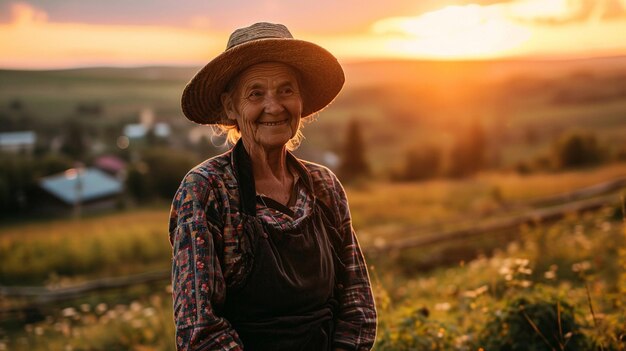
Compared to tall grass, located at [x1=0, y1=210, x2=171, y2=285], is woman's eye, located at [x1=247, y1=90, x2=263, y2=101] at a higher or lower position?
higher

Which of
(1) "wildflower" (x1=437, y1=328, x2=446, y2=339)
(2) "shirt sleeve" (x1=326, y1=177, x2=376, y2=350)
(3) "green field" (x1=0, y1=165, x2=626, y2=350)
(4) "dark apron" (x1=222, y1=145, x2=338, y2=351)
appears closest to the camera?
(4) "dark apron" (x1=222, y1=145, x2=338, y2=351)

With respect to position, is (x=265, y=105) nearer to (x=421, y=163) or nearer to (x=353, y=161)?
(x=421, y=163)

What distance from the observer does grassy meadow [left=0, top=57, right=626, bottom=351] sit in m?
4.22

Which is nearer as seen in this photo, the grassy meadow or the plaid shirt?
the plaid shirt

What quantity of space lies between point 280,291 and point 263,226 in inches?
10.3

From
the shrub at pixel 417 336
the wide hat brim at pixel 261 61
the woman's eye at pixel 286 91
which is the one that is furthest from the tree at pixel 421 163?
the woman's eye at pixel 286 91

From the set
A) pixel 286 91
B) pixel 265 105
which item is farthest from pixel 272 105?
pixel 286 91

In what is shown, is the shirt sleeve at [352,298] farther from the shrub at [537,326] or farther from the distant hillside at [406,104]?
the distant hillside at [406,104]

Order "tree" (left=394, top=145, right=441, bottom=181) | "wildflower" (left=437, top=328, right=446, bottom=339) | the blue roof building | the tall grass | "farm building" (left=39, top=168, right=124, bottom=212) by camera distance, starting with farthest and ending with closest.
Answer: "tree" (left=394, top=145, right=441, bottom=181) → the blue roof building → "farm building" (left=39, top=168, right=124, bottom=212) → the tall grass → "wildflower" (left=437, top=328, right=446, bottom=339)

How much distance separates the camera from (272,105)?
2.68 metres

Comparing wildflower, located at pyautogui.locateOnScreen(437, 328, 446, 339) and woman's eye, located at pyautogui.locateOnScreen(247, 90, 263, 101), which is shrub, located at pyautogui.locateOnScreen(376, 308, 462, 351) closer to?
wildflower, located at pyautogui.locateOnScreen(437, 328, 446, 339)

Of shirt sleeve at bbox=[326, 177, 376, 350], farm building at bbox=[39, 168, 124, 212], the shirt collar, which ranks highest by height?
the shirt collar

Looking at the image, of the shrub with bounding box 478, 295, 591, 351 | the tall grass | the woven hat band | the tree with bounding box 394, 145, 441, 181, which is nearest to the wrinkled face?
the woven hat band

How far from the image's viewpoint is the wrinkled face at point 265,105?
2.69 metres
